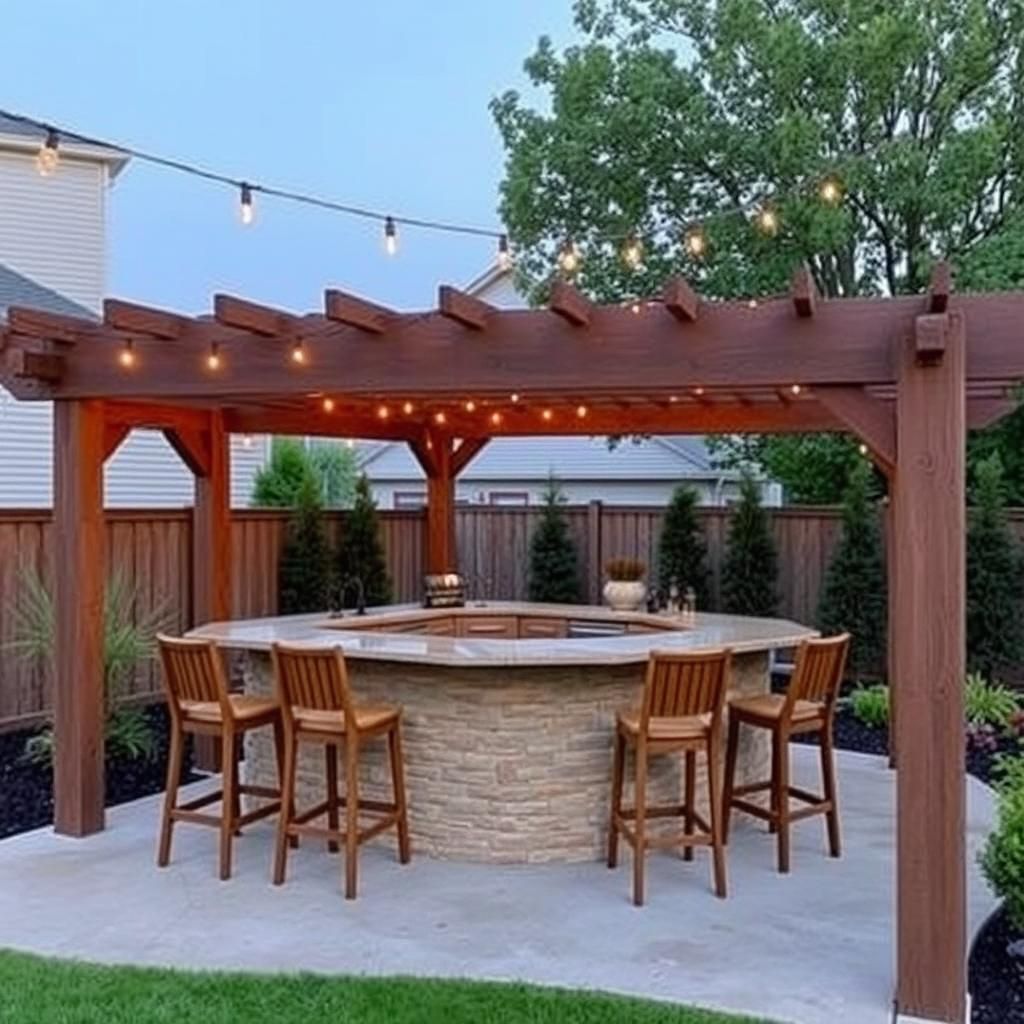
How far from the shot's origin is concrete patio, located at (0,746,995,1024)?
4.34 m

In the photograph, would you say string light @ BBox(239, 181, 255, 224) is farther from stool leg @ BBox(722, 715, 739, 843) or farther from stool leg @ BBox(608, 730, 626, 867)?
stool leg @ BBox(722, 715, 739, 843)

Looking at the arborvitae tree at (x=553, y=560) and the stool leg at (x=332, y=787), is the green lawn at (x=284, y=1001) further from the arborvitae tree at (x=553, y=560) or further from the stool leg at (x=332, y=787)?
the arborvitae tree at (x=553, y=560)

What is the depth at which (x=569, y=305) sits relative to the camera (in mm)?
4699

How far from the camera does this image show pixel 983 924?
4938mm

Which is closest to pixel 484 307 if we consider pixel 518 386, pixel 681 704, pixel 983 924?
pixel 518 386

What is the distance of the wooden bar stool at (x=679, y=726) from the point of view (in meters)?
5.20

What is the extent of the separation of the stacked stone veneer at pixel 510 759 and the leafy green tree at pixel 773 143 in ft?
24.9

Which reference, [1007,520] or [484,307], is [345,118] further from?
[484,307]

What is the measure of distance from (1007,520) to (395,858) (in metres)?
6.56

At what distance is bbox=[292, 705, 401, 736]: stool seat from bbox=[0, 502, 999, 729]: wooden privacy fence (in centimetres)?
348

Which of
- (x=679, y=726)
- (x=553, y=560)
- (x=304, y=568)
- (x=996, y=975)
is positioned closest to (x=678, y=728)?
(x=679, y=726)

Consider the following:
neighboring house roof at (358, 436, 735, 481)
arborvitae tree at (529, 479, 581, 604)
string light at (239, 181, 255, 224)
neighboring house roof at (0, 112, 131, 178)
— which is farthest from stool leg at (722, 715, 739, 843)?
neighboring house roof at (358, 436, 735, 481)

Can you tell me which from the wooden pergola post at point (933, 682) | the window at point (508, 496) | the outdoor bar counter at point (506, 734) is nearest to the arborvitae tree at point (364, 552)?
the outdoor bar counter at point (506, 734)

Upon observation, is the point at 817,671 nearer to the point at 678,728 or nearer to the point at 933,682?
the point at 678,728
